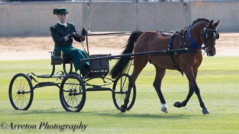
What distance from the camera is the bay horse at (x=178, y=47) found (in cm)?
1001

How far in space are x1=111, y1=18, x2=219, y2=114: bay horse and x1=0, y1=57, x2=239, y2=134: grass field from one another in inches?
17.5

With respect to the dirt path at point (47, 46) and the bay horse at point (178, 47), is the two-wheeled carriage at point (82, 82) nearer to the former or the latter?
the bay horse at point (178, 47)

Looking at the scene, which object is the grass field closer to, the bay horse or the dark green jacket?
the bay horse

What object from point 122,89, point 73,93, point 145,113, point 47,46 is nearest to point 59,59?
point 73,93

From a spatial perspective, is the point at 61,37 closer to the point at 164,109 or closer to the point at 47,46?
the point at 164,109

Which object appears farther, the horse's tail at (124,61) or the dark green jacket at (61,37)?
the horse's tail at (124,61)

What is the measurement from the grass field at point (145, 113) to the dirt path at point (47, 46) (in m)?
9.25

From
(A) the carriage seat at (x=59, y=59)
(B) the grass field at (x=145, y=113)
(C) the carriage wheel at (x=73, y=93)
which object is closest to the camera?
(B) the grass field at (x=145, y=113)

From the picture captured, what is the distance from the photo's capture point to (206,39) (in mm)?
10000

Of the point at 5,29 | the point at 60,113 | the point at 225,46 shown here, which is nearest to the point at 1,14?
the point at 5,29

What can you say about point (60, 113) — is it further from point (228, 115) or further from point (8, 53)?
point (8, 53)

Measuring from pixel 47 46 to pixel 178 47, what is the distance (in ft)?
56.9

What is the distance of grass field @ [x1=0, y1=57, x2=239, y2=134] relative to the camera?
8578 mm

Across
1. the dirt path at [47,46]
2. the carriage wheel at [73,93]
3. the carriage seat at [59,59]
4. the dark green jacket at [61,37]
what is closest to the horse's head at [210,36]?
the carriage wheel at [73,93]
